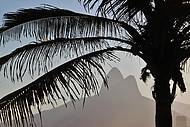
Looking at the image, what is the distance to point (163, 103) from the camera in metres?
7.57

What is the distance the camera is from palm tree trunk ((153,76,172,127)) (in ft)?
24.7

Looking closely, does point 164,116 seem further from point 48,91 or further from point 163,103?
point 48,91

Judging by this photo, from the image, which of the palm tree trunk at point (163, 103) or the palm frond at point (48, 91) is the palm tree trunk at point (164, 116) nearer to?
the palm tree trunk at point (163, 103)

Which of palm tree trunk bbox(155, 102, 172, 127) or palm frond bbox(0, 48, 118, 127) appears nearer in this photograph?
palm frond bbox(0, 48, 118, 127)

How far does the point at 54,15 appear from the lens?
7332 millimetres

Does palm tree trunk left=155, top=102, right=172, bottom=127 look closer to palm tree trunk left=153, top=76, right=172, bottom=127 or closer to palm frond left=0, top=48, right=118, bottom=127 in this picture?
palm tree trunk left=153, top=76, right=172, bottom=127

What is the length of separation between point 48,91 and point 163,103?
2408 mm

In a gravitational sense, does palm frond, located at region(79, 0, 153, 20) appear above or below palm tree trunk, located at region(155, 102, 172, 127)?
above

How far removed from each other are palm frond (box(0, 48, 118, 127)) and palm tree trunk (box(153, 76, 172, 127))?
130 centimetres

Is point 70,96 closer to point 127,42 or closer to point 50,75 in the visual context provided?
point 50,75

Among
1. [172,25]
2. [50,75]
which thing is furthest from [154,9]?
[50,75]

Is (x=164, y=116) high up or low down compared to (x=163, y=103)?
down

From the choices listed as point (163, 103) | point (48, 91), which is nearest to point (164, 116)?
point (163, 103)

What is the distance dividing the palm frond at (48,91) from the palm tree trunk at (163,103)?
4.28ft
